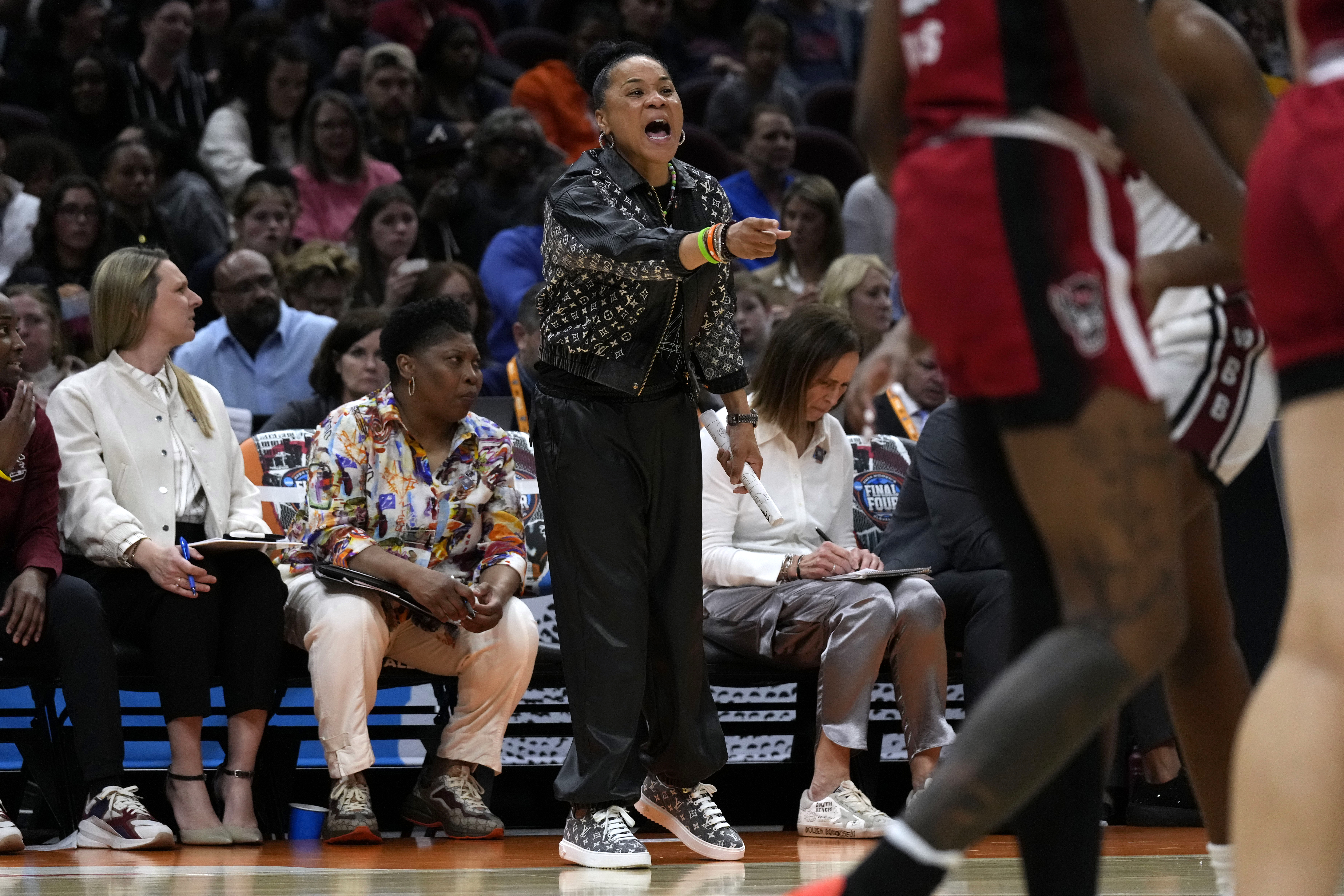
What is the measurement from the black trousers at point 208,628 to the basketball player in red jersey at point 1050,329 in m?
3.24

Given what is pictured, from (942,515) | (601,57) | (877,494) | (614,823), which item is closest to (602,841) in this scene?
(614,823)

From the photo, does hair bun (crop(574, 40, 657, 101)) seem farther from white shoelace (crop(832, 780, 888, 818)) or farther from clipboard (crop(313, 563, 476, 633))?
white shoelace (crop(832, 780, 888, 818))

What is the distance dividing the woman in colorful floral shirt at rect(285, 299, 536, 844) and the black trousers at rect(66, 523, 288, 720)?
13 cm

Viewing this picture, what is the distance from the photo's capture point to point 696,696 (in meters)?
4.19

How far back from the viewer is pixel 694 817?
4.20 m

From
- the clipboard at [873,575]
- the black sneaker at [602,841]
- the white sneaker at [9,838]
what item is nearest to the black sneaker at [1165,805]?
the clipboard at [873,575]

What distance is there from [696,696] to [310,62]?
20.0ft

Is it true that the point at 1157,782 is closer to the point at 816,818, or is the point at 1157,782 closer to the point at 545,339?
the point at 816,818

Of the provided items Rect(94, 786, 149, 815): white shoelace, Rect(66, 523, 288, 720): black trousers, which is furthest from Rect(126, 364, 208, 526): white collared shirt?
Rect(94, 786, 149, 815): white shoelace

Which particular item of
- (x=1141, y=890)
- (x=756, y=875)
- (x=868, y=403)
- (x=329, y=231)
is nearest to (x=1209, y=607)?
(x=868, y=403)

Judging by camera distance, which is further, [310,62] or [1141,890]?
[310,62]

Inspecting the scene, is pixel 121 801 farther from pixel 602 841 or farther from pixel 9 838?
pixel 602 841

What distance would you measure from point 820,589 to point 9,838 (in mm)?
2396

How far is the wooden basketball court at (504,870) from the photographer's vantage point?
3.38m
